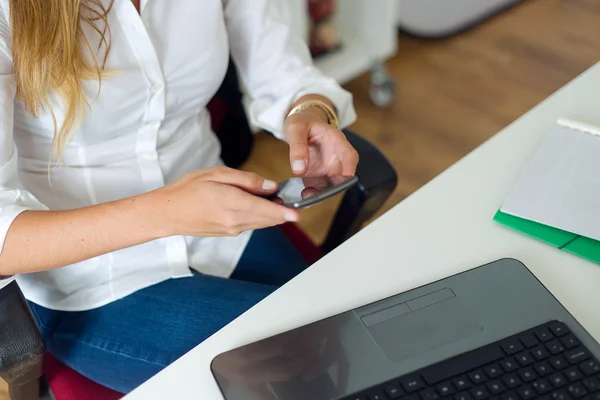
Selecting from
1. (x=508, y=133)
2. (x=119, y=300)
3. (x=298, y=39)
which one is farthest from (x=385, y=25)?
(x=119, y=300)

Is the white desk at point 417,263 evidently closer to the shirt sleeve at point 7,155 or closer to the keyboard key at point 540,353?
the keyboard key at point 540,353

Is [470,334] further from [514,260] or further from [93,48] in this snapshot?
[93,48]

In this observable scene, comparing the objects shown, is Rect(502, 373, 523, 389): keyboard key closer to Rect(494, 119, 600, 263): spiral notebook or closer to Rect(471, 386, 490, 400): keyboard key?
Rect(471, 386, 490, 400): keyboard key

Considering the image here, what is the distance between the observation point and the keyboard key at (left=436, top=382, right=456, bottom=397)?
2.07 feet

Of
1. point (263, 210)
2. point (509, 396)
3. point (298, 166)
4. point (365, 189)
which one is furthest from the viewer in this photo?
point (365, 189)

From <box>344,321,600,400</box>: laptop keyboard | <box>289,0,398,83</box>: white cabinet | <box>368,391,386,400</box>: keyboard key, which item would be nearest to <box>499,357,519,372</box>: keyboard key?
<box>344,321,600,400</box>: laptop keyboard

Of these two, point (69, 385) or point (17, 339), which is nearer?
point (17, 339)

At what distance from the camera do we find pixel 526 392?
626mm

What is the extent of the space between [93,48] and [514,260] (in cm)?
54

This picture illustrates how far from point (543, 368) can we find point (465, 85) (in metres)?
1.66

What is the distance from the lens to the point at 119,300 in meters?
0.95

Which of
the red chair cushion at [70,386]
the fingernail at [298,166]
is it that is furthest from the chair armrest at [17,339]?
the fingernail at [298,166]

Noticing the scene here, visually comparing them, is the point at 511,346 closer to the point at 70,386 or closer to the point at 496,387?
the point at 496,387

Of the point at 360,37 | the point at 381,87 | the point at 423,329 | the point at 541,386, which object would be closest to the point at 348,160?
the point at 423,329
